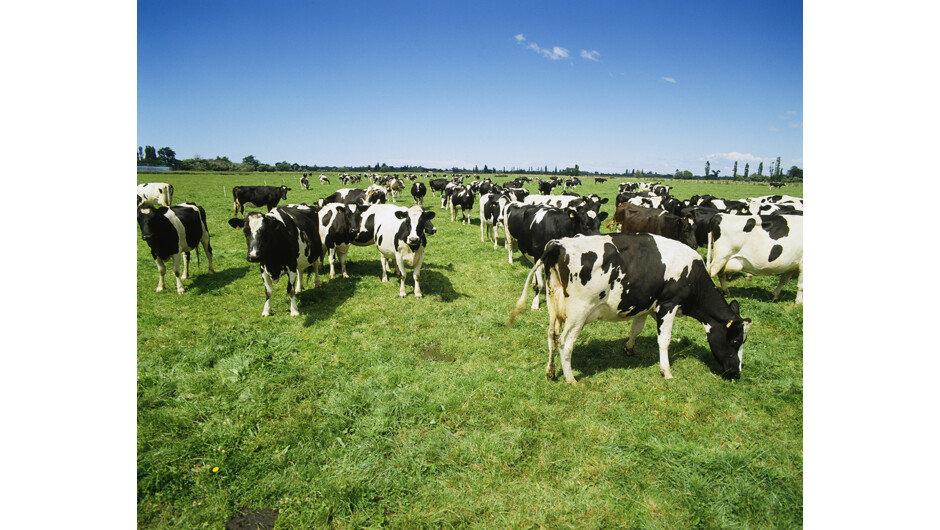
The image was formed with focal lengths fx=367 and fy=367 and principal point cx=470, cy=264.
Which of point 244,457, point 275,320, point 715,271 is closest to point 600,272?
point 244,457

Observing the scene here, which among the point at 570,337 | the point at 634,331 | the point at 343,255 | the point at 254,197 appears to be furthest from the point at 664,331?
the point at 254,197

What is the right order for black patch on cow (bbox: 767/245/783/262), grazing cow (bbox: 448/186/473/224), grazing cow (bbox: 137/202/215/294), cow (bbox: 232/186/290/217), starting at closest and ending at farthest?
black patch on cow (bbox: 767/245/783/262) < grazing cow (bbox: 137/202/215/294) < grazing cow (bbox: 448/186/473/224) < cow (bbox: 232/186/290/217)

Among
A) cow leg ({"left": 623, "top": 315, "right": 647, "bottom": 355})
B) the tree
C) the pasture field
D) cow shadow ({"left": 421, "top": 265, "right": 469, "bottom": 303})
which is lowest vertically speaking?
the pasture field

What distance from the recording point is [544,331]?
22.1 feet

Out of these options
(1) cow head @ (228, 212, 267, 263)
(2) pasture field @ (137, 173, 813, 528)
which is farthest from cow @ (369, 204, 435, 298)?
(1) cow head @ (228, 212, 267, 263)

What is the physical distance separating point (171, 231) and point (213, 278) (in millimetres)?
1544

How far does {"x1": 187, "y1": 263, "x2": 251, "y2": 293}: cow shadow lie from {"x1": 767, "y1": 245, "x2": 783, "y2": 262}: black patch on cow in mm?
12368

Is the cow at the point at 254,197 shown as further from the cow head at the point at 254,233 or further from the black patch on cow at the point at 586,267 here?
the black patch on cow at the point at 586,267

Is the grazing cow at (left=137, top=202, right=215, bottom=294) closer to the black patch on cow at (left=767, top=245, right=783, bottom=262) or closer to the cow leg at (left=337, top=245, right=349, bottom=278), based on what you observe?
the cow leg at (left=337, top=245, right=349, bottom=278)

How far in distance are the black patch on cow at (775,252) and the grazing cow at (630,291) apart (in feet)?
12.0

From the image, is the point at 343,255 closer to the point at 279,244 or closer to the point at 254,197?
the point at 279,244

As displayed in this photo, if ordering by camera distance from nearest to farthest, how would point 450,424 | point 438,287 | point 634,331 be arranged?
point 450,424, point 634,331, point 438,287

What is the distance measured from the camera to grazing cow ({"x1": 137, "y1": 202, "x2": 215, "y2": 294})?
789cm

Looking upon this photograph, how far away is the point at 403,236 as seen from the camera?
27.9 feet
